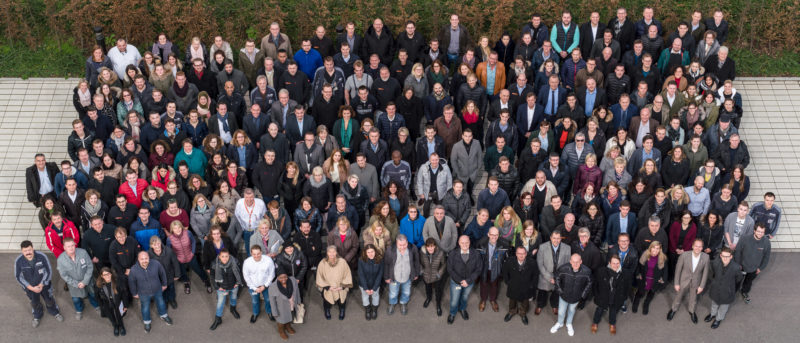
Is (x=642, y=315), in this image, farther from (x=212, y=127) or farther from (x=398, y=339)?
(x=212, y=127)

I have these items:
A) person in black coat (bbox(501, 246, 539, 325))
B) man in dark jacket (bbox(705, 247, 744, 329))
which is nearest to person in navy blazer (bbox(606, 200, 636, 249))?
man in dark jacket (bbox(705, 247, 744, 329))

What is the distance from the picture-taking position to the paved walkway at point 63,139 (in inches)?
687

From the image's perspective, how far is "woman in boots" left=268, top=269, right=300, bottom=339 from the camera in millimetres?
14914

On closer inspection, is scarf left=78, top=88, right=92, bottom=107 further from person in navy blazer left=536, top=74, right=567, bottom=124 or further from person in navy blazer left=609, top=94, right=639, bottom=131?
person in navy blazer left=609, top=94, right=639, bottom=131

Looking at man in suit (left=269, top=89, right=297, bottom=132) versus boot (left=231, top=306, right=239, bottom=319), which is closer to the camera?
boot (left=231, top=306, right=239, bottom=319)

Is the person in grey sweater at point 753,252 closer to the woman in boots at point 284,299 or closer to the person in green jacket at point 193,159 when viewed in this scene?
the woman in boots at point 284,299

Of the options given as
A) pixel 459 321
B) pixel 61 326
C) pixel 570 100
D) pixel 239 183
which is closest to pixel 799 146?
pixel 570 100

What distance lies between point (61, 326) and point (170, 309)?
167 cm

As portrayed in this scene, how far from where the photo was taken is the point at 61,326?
15570 millimetres

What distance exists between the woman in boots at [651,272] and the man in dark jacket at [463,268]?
2.46 meters

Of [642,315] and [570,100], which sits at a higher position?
[570,100]

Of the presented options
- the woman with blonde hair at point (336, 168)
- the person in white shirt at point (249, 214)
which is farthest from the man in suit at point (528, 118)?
the person in white shirt at point (249, 214)

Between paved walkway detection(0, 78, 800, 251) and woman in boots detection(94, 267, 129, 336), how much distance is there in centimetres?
268

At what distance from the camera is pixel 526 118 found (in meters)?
17.5
